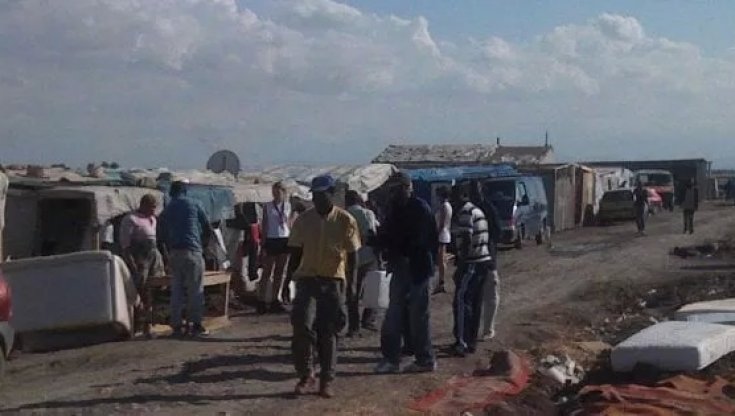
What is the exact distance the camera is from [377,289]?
45.2 ft

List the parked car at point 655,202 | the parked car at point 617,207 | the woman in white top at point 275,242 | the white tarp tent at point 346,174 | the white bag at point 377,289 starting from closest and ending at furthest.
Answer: the white bag at point 377,289, the woman in white top at point 275,242, the white tarp tent at point 346,174, the parked car at point 617,207, the parked car at point 655,202

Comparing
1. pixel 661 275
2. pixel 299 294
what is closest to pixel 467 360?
pixel 299 294

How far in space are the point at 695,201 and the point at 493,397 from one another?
2708 centimetres

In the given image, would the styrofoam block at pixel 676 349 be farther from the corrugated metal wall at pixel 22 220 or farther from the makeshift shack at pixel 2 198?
the corrugated metal wall at pixel 22 220

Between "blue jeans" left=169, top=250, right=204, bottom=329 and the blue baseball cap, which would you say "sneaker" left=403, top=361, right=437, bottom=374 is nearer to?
the blue baseball cap

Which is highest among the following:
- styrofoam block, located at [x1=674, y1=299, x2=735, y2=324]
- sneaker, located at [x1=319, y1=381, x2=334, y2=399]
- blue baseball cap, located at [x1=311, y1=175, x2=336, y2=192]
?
blue baseball cap, located at [x1=311, y1=175, x2=336, y2=192]

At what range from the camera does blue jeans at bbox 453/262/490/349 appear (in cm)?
1288

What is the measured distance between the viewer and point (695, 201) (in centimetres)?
3634

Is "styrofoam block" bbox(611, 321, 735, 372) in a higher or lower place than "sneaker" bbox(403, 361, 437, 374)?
higher

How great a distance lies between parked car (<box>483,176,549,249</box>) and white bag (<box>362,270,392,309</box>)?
54.1 feet

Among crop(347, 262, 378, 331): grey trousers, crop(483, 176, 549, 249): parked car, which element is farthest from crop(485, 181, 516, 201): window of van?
crop(347, 262, 378, 331): grey trousers

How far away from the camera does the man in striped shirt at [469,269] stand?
42.3 feet

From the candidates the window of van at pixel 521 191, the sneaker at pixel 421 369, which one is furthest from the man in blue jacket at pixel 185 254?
the window of van at pixel 521 191

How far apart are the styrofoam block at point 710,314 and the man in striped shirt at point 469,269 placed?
247 cm
